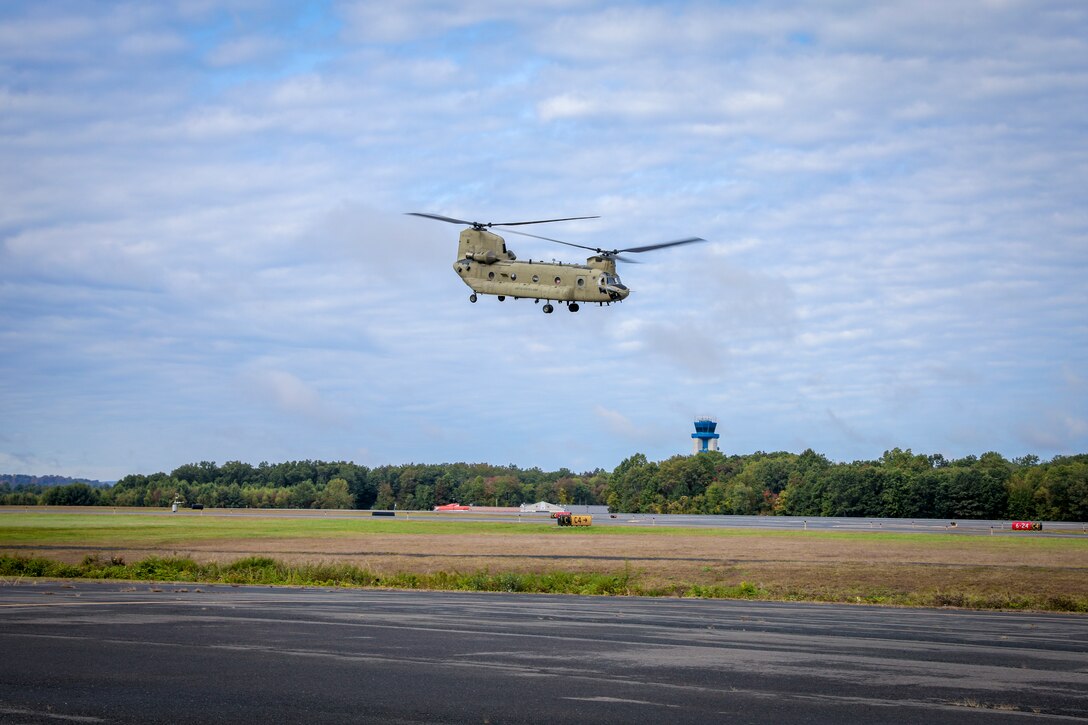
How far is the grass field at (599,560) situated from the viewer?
131ft

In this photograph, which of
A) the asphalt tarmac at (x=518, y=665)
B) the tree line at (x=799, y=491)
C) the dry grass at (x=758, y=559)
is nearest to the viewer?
the asphalt tarmac at (x=518, y=665)

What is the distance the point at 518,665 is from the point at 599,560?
122 ft

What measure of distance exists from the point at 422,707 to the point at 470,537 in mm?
64899

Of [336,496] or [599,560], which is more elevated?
[336,496]

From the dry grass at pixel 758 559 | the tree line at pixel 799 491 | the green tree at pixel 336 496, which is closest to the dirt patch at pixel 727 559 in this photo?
the dry grass at pixel 758 559

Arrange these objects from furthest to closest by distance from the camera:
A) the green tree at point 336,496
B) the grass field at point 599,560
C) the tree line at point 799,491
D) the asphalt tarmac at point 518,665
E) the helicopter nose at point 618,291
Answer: the green tree at point 336,496 → the tree line at point 799,491 → the helicopter nose at point 618,291 → the grass field at point 599,560 → the asphalt tarmac at point 518,665

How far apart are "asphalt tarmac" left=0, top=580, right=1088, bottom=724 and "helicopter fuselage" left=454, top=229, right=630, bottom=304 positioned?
84.6 feet

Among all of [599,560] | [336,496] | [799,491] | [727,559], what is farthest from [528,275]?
[336,496]

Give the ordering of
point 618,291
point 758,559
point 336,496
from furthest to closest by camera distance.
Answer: point 336,496 → point 758,559 → point 618,291

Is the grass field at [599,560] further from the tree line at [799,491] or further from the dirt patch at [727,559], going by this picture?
the tree line at [799,491]

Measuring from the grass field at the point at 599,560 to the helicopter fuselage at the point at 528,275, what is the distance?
1383 centimetres

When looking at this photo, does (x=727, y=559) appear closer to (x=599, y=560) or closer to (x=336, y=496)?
(x=599, y=560)

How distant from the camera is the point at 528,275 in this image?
54.4 m

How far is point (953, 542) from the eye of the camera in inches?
2736
